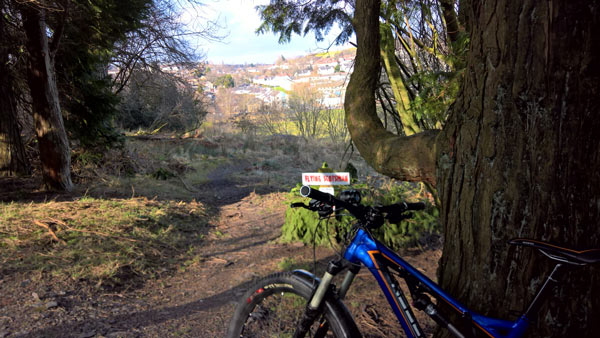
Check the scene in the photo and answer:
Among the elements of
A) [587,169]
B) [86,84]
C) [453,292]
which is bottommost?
[453,292]

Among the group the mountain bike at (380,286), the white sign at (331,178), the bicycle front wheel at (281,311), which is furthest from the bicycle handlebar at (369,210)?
the white sign at (331,178)

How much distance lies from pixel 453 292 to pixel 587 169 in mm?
818

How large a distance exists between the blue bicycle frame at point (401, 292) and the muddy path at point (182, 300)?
242mm

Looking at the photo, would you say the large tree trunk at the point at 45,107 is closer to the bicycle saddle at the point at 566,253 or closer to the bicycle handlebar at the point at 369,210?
the bicycle handlebar at the point at 369,210

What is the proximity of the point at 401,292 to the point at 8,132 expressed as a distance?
849 cm

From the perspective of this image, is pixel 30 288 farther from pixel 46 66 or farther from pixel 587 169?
pixel 46 66

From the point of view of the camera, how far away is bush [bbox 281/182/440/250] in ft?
→ 16.2

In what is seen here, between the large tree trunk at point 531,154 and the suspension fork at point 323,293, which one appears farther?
the suspension fork at point 323,293

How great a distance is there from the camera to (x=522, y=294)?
1.68 metres

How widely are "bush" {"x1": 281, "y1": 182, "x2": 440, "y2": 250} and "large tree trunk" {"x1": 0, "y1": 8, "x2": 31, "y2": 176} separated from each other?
5971mm

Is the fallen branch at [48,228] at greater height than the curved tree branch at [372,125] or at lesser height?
lesser

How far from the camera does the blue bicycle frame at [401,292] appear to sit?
1.61 metres

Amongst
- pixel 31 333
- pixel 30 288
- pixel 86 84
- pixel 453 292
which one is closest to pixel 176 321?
pixel 31 333

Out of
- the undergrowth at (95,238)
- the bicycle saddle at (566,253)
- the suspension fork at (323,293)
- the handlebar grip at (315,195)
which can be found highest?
the handlebar grip at (315,195)
